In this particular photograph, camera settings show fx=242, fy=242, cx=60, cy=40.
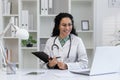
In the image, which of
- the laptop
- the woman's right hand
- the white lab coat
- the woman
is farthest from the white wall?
the laptop

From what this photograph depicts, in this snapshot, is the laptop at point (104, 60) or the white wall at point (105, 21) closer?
the laptop at point (104, 60)

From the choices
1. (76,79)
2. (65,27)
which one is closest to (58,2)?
(65,27)

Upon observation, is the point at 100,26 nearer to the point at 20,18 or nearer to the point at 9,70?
the point at 20,18

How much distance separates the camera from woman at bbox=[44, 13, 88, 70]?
283cm

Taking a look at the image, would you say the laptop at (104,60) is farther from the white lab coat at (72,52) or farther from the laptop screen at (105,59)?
the white lab coat at (72,52)

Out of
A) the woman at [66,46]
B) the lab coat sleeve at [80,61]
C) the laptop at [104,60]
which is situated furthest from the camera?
the woman at [66,46]

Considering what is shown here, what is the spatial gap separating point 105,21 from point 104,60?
97.2 inches

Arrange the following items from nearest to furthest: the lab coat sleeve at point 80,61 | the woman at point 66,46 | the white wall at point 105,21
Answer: the lab coat sleeve at point 80,61 < the woman at point 66,46 < the white wall at point 105,21

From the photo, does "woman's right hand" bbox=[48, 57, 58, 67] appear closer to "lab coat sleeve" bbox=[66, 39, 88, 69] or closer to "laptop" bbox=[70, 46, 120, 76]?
"lab coat sleeve" bbox=[66, 39, 88, 69]

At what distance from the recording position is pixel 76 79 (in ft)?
6.33

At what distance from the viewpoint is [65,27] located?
3033mm

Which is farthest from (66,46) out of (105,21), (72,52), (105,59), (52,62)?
(105,21)

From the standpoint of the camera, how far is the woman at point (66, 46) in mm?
2828

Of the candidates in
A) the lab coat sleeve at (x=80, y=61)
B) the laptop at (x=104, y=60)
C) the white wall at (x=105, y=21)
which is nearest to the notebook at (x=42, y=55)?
→ the lab coat sleeve at (x=80, y=61)
